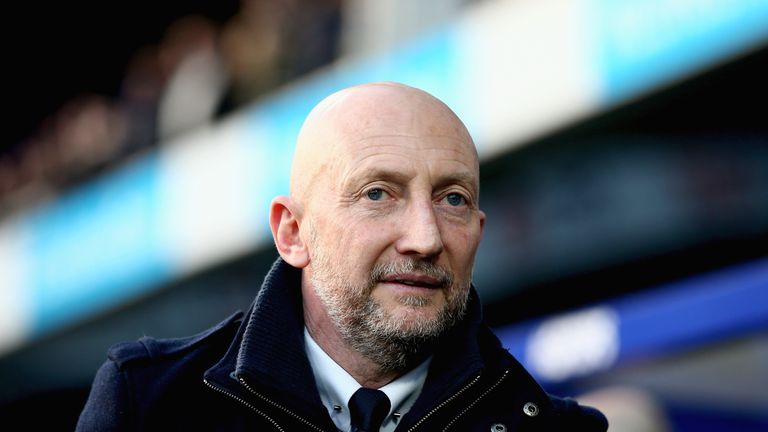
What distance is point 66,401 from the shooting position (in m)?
13.8

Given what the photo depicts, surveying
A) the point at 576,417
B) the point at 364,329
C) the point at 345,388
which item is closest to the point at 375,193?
the point at 364,329

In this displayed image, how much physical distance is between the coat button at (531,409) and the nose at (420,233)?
38 cm

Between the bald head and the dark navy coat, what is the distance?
0.83 feet

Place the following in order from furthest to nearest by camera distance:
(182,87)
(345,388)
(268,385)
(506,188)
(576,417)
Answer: (182,87) < (506,188) < (576,417) < (345,388) < (268,385)

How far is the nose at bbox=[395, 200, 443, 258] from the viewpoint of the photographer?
2.51 m

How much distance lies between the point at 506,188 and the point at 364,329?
7.83m

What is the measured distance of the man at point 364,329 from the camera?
2525 millimetres

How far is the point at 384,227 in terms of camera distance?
8.43ft

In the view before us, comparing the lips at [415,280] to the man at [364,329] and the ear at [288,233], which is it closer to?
the man at [364,329]

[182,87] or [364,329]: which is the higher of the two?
[182,87]

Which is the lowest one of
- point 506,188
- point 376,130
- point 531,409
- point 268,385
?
point 268,385

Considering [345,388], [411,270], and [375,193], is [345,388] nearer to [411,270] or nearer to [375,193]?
[411,270]

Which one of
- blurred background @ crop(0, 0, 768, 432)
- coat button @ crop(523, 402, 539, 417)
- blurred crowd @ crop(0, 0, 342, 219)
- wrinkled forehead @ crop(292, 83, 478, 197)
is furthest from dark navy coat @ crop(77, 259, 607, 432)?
blurred crowd @ crop(0, 0, 342, 219)

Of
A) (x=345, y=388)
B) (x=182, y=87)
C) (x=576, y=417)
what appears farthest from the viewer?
(x=182, y=87)
